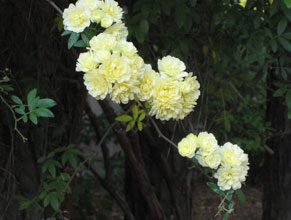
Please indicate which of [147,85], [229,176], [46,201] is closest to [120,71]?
[147,85]

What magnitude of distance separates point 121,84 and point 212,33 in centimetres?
161

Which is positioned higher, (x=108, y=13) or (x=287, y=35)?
(x=287, y=35)

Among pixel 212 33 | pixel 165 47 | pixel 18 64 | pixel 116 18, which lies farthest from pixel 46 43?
pixel 116 18

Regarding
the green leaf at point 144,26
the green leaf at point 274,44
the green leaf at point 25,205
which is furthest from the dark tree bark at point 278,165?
the green leaf at point 25,205

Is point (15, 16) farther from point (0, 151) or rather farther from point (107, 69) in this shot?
point (107, 69)

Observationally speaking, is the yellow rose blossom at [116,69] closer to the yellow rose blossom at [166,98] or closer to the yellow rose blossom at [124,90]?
the yellow rose blossom at [124,90]

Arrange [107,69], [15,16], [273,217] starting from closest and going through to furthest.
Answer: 1. [107,69]
2. [15,16]
3. [273,217]

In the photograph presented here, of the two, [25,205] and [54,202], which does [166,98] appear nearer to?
[54,202]

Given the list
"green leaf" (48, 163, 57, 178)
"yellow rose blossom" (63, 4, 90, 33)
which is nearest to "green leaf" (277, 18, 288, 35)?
"yellow rose blossom" (63, 4, 90, 33)

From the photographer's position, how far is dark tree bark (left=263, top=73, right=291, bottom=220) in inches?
152

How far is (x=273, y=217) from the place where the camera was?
4012 mm

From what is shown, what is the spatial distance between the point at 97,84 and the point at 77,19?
239 millimetres

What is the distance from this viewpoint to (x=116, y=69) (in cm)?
179

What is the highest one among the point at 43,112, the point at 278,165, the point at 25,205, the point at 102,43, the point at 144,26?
the point at 144,26
